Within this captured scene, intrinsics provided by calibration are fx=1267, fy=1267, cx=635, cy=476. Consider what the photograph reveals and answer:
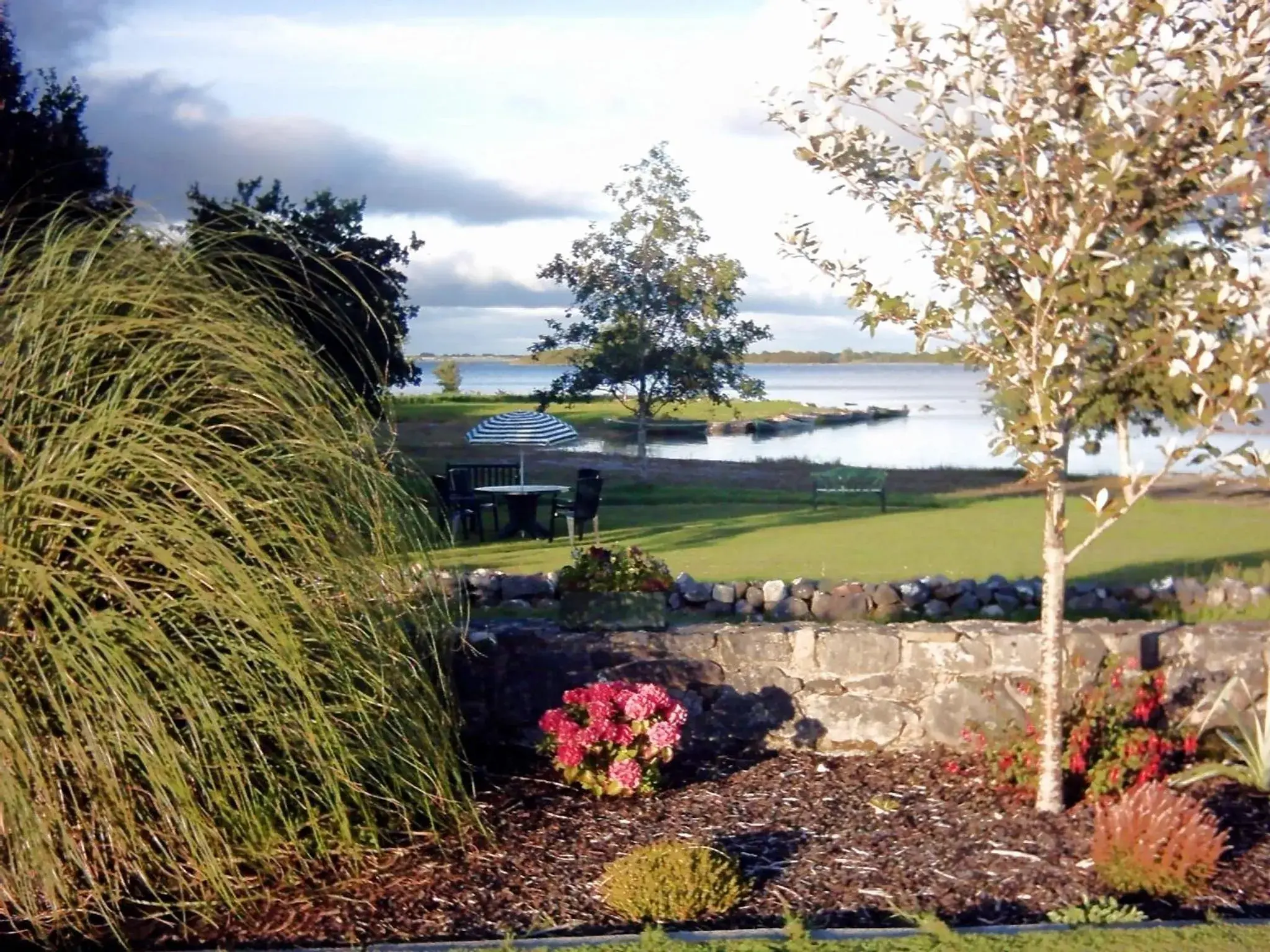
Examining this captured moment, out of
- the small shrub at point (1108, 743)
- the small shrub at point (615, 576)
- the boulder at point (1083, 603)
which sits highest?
the small shrub at point (615, 576)

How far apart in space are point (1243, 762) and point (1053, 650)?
1547mm

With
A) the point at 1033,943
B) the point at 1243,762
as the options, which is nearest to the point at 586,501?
the point at 1243,762

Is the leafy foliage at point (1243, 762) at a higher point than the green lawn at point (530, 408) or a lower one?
lower

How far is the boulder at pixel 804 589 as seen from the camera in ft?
31.0

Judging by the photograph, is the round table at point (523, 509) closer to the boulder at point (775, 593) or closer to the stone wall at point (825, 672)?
the boulder at point (775, 593)

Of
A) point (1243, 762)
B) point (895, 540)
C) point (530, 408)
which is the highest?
point (530, 408)

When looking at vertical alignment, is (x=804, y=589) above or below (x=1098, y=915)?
above

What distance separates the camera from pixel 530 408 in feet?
123

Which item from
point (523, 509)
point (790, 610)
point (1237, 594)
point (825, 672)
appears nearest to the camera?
point (825, 672)

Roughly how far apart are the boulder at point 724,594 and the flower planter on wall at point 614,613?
2.94 m

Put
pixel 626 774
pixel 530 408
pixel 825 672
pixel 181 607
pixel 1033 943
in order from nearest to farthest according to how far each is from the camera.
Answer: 1. pixel 1033 943
2. pixel 181 607
3. pixel 626 774
4. pixel 825 672
5. pixel 530 408

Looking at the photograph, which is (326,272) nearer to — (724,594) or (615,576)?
(724,594)

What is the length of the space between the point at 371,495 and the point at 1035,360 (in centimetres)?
256

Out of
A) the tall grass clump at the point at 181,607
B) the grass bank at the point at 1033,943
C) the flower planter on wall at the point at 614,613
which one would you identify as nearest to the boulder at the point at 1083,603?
the flower planter on wall at the point at 614,613
